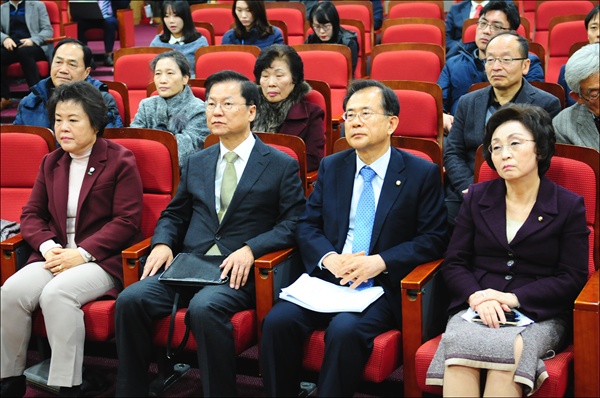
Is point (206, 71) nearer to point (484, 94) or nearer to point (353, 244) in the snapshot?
point (484, 94)

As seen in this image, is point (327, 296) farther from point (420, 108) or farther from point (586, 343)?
point (420, 108)

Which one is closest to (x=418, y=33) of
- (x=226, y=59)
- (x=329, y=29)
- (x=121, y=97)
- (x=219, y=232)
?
(x=329, y=29)

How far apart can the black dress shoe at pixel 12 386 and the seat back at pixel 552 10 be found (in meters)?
2.92

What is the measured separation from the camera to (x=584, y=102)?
1939 millimetres

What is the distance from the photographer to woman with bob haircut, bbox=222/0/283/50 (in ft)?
12.2

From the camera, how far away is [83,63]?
2.76 meters

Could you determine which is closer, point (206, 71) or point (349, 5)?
point (206, 71)

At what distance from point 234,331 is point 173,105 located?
1.01 meters

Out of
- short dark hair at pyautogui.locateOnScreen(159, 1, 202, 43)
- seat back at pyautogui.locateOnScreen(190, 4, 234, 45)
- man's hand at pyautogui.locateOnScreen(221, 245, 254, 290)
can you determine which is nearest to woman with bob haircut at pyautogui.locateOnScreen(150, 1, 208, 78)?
short dark hair at pyautogui.locateOnScreen(159, 1, 202, 43)

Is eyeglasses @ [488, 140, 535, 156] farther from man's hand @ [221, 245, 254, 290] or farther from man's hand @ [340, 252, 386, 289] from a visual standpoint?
man's hand @ [221, 245, 254, 290]

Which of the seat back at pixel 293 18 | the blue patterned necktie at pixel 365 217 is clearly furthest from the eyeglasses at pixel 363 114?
the seat back at pixel 293 18

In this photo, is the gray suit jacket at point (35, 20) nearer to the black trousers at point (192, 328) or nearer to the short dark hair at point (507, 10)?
the short dark hair at point (507, 10)

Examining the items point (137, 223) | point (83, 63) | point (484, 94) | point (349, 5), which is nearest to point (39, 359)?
point (137, 223)

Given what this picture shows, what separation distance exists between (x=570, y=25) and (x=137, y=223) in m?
2.24
